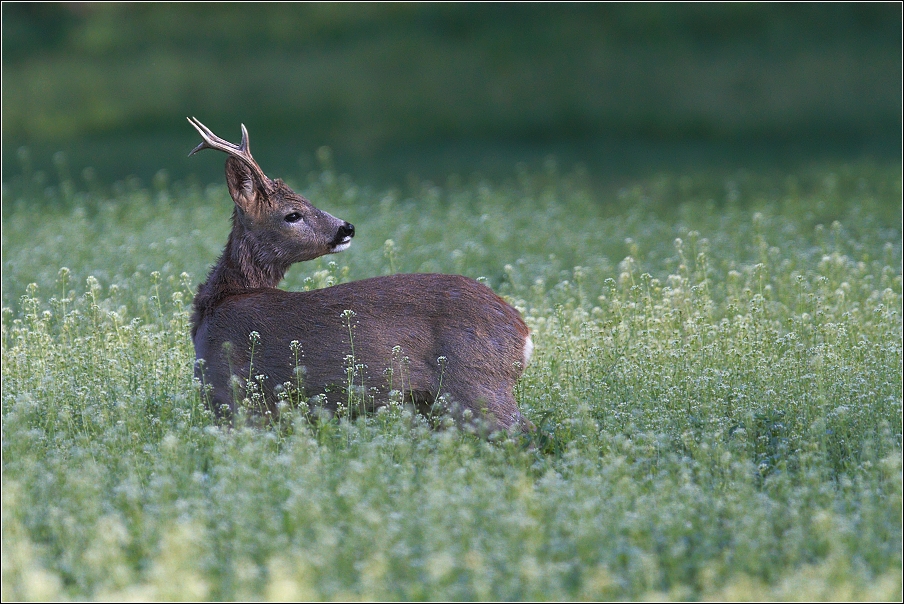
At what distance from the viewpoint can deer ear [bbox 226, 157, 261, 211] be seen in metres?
6.85

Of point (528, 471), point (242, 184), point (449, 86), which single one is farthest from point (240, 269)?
point (449, 86)

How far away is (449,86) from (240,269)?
20.5 metres

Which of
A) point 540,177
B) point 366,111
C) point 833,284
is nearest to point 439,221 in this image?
point 540,177

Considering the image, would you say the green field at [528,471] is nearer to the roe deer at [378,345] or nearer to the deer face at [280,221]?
the roe deer at [378,345]

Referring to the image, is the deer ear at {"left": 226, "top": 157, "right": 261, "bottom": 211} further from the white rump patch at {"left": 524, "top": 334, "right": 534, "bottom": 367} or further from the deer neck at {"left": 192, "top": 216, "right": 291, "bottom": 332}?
the white rump patch at {"left": 524, "top": 334, "right": 534, "bottom": 367}

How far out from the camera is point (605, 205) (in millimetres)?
14633

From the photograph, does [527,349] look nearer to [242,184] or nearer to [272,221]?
[272,221]

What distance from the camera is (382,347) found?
612 centimetres

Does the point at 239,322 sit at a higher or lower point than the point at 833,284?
lower

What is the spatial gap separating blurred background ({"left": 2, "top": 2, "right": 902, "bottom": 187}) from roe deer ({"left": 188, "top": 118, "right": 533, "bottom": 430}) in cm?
1068

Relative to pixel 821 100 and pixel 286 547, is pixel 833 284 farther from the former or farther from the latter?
pixel 821 100

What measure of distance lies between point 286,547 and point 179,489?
0.87m

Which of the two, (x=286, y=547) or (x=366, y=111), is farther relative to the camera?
(x=366, y=111)

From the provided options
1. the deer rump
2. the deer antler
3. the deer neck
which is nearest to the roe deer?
the deer rump
